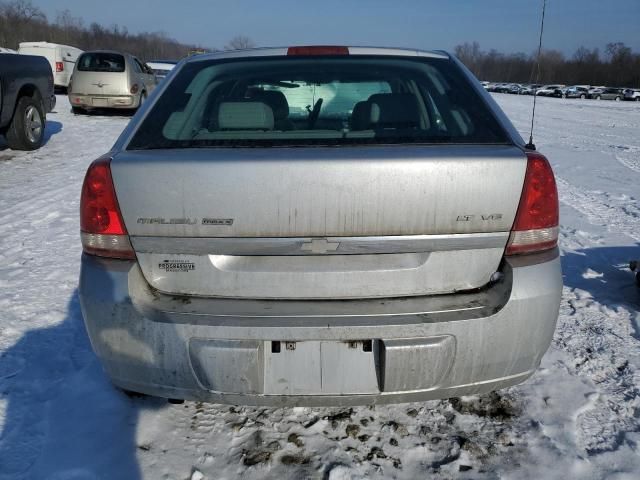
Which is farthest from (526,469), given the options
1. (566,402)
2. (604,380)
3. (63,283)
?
(63,283)

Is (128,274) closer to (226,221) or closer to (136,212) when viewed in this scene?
(136,212)

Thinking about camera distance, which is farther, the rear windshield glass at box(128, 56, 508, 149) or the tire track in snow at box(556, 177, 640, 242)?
the tire track in snow at box(556, 177, 640, 242)

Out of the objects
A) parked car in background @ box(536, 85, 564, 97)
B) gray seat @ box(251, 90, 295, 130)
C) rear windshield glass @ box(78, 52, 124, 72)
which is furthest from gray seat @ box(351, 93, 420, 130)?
parked car in background @ box(536, 85, 564, 97)

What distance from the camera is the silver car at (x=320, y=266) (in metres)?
1.74

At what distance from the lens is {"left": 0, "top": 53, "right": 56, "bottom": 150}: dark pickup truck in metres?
7.54

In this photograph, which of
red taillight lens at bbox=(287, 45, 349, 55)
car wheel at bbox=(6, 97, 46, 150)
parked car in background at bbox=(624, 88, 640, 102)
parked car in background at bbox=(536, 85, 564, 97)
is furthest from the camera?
parked car in background at bbox=(536, 85, 564, 97)

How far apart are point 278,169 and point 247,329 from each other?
543mm

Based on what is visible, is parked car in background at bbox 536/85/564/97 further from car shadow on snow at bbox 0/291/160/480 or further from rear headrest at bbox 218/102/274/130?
car shadow on snow at bbox 0/291/160/480

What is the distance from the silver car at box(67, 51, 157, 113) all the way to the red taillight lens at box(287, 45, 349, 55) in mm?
12014

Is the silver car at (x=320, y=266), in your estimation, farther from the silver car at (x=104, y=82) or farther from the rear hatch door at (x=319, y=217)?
the silver car at (x=104, y=82)

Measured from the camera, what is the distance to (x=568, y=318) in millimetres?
3283

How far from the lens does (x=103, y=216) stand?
1.85 meters

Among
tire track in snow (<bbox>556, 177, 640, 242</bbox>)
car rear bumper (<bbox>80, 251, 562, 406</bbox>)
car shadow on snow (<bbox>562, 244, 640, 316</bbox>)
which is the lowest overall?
car shadow on snow (<bbox>562, 244, 640, 316</bbox>)

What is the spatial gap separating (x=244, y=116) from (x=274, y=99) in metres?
0.48
